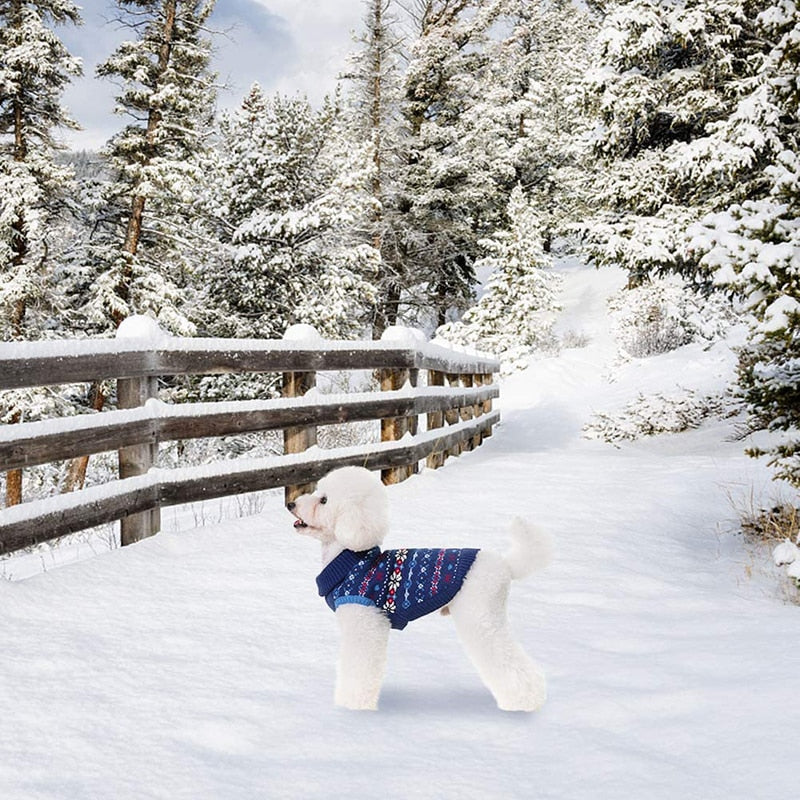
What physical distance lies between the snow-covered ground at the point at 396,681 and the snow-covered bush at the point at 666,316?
507 inches

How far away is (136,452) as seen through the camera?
4.67m

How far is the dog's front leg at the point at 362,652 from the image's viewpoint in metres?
2.35

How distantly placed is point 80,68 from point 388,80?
409 inches

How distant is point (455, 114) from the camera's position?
2748 cm

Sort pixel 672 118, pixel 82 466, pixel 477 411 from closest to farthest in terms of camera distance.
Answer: pixel 477 411 → pixel 672 118 → pixel 82 466

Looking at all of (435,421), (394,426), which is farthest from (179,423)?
(435,421)

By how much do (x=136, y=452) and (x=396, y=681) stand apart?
2.69m

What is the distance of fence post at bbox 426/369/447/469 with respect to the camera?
8.16 metres

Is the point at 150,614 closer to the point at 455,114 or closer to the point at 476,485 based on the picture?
the point at 476,485

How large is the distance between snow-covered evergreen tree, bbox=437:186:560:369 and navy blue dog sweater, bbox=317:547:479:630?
76.6ft

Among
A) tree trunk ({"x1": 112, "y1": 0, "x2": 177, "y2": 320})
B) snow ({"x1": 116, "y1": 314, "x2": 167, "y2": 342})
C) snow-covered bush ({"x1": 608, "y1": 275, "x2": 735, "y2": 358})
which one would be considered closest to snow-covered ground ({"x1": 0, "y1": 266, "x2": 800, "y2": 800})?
snow ({"x1": 116, "y1": 314, "x2": 167, "y2": 342})

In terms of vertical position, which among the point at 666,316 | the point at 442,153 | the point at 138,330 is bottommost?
the point at 138,330

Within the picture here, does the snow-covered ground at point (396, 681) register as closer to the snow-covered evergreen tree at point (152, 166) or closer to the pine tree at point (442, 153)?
the snow-covered evergreen tree at point (152, 166)

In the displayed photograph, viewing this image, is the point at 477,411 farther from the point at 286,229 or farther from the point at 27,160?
the point at 27,160
